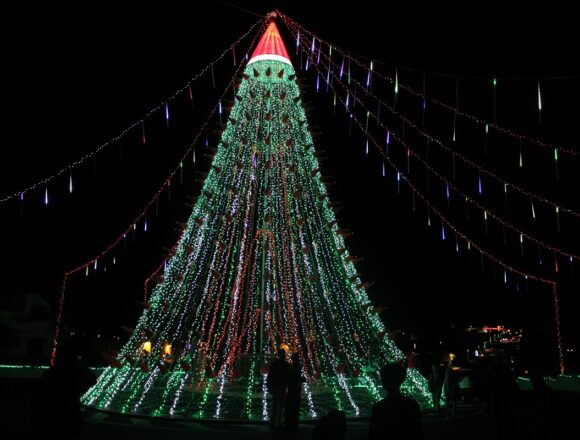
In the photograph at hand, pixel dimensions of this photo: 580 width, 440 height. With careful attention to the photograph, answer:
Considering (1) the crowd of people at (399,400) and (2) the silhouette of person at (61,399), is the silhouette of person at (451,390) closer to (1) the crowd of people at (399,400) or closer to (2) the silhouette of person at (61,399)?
(1) the crowd of people at (399,400)

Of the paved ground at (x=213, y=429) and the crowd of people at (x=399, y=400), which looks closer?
the crowd of people at (x=399, y=400)

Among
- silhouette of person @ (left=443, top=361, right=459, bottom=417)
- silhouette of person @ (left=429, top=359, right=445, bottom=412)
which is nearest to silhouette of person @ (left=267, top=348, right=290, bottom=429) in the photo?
silhouette of person @ (left=443, top=361, right=459, bottom=417)

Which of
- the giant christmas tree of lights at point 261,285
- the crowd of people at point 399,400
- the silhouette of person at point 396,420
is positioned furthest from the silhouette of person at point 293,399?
the silhouette of person at point 396,420

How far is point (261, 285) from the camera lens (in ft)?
37.8

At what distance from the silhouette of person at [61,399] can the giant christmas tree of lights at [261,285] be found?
247 inches

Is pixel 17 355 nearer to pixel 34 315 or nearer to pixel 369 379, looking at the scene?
pixel 34 315

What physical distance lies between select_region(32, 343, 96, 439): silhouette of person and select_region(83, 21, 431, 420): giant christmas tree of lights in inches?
247

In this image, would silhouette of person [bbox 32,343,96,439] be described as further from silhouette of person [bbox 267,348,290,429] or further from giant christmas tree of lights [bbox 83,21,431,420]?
giant christmas tree of lights [bbox 83,21,431,420]

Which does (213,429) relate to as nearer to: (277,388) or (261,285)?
(277,388)

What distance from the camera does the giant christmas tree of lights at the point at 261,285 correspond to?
427 inches

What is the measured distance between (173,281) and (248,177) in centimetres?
281

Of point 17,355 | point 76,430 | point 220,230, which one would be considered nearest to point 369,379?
point 220,230

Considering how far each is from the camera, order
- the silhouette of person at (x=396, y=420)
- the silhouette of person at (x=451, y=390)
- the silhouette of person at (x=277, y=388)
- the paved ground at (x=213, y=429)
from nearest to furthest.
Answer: the silhouette of person at (x=396, y=420), the paved ground at (x=213, y=429), the silhouette of person at (x=277, y=388), the silhouette of person at (x=451, y=390)

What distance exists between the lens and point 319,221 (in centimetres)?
1213
